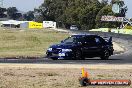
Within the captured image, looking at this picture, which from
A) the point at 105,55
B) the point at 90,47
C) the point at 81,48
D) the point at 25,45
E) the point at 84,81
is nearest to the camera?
the point at 84,81

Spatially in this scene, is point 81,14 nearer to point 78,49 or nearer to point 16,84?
point 78,49

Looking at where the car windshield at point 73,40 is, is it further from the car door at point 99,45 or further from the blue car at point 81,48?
the car door at point 99,45

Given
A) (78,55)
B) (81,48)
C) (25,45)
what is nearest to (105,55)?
(81,48)

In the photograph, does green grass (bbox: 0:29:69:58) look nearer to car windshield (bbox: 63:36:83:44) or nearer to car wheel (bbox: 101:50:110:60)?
car windshield (bbox: 63:36:83:44)

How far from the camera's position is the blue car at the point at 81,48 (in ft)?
89.7

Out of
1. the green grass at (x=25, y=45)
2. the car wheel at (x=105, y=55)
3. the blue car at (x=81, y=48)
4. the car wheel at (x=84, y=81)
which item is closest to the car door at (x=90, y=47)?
the blue car at (x=81, y=48)

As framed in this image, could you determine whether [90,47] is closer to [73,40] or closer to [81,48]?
[81,48]

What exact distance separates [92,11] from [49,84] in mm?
159044

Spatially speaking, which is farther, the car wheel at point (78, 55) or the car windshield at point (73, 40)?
the car windshield at point (73, 40)

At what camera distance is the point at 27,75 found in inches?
618

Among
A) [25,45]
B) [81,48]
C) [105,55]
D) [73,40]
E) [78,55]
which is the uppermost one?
[73,40]

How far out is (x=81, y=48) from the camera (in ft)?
92.0

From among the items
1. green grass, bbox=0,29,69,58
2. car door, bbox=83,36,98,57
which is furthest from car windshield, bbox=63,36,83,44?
green grass, bbox=0,29,69,58

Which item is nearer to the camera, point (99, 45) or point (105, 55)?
point (105, 55)
